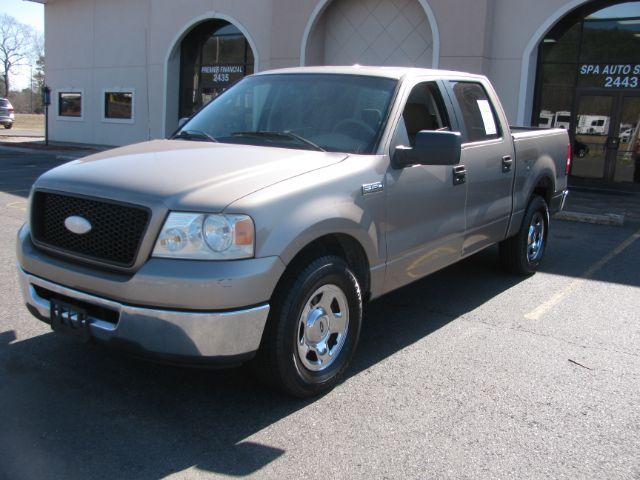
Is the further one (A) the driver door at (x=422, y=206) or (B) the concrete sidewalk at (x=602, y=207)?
(B) the concrete sidewalk at (x=602, y=207)

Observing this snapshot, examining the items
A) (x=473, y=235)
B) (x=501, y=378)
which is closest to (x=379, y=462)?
(x=501, y=378)

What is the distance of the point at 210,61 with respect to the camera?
23109 millimetres

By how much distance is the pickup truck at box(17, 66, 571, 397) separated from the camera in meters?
3.06

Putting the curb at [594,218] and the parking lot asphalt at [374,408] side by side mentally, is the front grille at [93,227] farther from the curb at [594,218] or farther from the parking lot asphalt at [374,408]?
the curb at [594,218]

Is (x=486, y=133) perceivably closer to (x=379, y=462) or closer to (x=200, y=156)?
(x=200, y=156)

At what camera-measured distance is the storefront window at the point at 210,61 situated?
72.9ft

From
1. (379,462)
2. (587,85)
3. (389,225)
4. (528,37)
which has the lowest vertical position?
(379,462)

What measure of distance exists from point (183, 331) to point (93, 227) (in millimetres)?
815

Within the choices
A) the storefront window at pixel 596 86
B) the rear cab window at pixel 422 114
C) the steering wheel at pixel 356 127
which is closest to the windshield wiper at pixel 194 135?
the steering wheel at pixel 356 127

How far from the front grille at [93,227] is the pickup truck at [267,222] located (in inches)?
0.4

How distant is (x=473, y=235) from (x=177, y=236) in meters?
2.99

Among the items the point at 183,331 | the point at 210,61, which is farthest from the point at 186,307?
the point at 210,61

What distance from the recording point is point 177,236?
10.1ft

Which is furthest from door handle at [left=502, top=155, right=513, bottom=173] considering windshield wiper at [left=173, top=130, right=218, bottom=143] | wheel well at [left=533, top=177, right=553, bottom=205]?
windshield wiper at [left=173, top=130, right=218, bottom=143]
